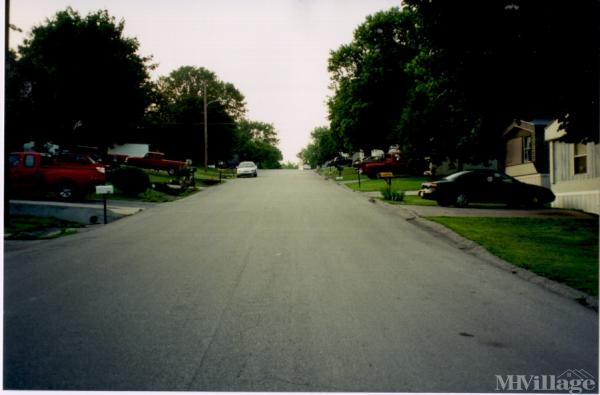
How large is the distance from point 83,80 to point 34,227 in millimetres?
20446

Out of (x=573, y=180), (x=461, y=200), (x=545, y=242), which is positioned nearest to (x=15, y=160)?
(x=461, y=200)

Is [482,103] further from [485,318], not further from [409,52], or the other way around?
[409,52]

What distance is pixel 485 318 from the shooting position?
5707mm

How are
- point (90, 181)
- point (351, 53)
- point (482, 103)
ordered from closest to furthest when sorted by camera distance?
1. point (482, 103)
2. point (90, 181)
3. point (351, 53)

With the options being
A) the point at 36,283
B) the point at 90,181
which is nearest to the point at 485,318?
the point at 36,283

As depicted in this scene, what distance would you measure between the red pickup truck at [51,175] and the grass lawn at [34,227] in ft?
15.2

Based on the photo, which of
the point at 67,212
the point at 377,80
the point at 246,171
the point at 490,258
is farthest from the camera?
the point at 246,171

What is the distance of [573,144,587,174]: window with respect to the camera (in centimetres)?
1819

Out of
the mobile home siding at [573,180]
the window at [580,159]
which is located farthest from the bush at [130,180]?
the window at [580,159]

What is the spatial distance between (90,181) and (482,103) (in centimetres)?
1503

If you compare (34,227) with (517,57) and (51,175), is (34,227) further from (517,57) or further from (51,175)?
(517,57)

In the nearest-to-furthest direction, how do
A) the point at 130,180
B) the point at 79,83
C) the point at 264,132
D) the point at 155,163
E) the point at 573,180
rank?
the point at 573,180
the point at 130,180
the point at 79,83
the point at 155,163
the point at 264,132

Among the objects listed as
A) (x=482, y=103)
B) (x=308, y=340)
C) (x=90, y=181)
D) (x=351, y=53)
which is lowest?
(x=308, y=340)

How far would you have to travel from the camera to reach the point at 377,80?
42.2 m
